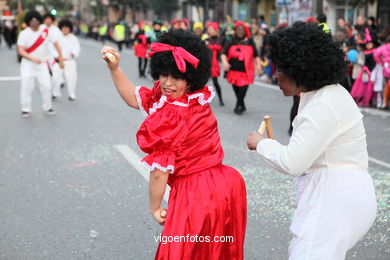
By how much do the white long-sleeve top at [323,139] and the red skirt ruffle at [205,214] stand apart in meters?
0.40

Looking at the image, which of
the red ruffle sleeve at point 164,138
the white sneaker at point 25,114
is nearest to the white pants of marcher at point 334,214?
the red ruffle sleeve at point 164,138

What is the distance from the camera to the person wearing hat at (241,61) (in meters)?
10.8

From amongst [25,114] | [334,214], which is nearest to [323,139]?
[334,214]

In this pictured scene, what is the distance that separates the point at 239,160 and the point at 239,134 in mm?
1729

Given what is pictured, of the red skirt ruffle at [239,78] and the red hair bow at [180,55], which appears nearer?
the red hair bow at [180,55]

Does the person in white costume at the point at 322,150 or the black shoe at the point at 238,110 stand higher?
the person in white costume at the point at 322,150

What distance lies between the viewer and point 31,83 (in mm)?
10453

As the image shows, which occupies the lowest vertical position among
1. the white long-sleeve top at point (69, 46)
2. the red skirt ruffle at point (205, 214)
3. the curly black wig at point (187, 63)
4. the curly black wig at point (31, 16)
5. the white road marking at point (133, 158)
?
the white road marking at point (133, 158)

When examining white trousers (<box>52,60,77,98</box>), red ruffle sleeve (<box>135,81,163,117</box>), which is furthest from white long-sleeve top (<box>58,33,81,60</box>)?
red ruffle sleeve (<box>135,81,163,117</box>)

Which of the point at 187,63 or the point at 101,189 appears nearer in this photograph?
the point at 187,63

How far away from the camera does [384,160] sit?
23.6 ft

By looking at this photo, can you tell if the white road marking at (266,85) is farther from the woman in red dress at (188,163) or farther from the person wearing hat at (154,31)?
the woman in red dress at (188,163)

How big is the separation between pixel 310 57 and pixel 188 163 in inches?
30.1

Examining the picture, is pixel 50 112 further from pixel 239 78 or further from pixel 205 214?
pixel 205 214
